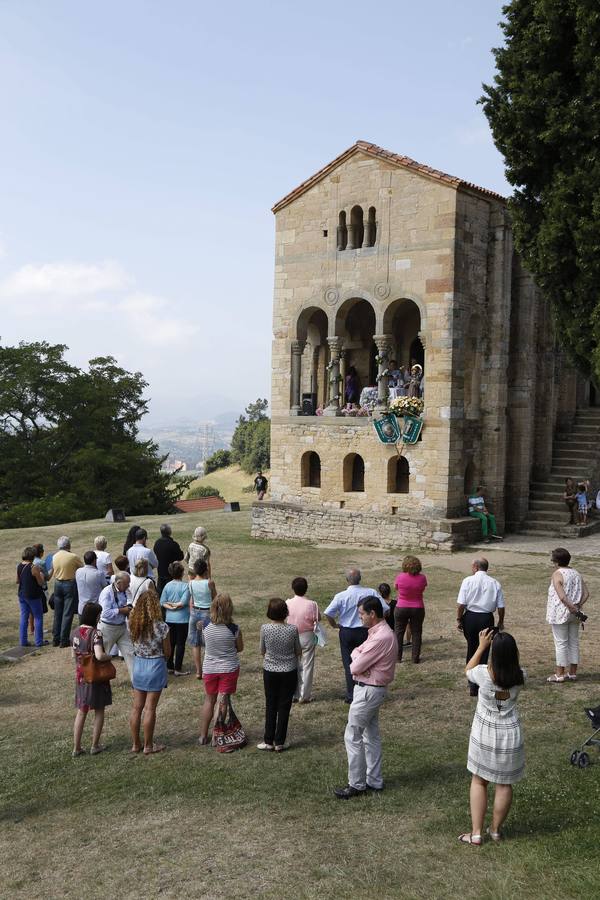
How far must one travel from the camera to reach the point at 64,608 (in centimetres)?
1315

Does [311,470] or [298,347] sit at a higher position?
[298,347]

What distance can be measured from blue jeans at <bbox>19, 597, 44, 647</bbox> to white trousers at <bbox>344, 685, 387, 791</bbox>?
7767mm

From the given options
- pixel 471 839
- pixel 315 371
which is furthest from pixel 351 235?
pixel 471 839

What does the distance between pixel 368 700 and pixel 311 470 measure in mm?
18943

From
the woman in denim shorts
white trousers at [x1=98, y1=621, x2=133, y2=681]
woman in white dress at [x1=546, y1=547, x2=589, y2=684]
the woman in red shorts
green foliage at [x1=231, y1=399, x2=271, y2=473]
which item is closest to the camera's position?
the woman in red shorts

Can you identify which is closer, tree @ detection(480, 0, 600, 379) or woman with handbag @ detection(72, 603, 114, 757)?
woman with handbag @ detection(72, 603, 114, 757)

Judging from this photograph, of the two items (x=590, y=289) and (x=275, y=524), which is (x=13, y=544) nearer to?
(x=275, y=524)

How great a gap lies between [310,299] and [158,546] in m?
14.5

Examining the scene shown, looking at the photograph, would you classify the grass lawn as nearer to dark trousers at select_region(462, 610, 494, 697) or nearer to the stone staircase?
dark trousers at select_region(462, 610, 494, 697)

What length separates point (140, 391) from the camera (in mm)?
47719

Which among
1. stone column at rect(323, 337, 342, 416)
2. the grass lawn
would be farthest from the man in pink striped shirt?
stone column at rect(323, 337, 342, 416)

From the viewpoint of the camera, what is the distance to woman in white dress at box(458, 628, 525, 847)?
5.83 metres

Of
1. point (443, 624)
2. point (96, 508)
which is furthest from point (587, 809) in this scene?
point (96, 508)

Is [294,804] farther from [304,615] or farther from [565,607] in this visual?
[565,607]
